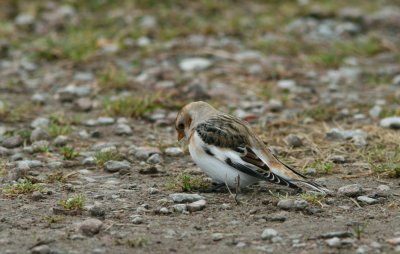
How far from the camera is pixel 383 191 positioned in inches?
250

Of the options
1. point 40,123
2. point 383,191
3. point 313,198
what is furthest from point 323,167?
point 40,123

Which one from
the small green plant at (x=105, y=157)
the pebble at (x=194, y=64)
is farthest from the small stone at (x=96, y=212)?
the pebble at (x=194, y=64)

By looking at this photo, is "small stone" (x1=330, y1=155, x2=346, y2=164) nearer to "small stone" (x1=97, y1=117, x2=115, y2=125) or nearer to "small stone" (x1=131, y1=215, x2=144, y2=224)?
"small stone" (x1=131, y1=215, x2=144, y2=224)

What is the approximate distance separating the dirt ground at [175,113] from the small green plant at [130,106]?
0.05ft

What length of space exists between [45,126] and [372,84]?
166 inches

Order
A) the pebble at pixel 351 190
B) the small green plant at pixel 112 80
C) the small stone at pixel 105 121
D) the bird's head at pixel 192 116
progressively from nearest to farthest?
the pebble at pixel 351 190 < the bird's head at pixel 192 116 < the small stone at pixel 105 121 < the small green plant at pixel 112 80

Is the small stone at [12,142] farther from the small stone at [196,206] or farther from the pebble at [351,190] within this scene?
the pebble at [351,190]

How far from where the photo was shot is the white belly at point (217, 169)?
20.7 ft

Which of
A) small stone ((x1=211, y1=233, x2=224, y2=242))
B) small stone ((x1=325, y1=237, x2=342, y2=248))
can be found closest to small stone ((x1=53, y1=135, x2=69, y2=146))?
small stone ((x1=211, y1=233, x2=224, y2=242))

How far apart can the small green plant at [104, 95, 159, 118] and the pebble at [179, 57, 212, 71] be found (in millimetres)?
1829

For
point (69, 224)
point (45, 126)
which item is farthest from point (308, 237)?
point (45, 126)

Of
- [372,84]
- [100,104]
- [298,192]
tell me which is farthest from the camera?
[372,84]

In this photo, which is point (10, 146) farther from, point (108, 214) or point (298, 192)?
point (298, 192)

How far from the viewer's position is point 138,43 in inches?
472
